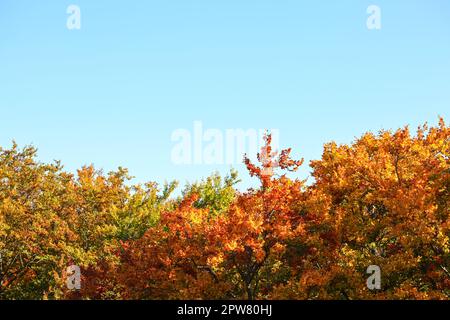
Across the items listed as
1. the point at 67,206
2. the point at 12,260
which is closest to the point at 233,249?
the point at 67,206

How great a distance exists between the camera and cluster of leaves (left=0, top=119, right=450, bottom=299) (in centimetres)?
1972

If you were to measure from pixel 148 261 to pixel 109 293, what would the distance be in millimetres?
5242

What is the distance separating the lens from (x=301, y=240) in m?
21.8

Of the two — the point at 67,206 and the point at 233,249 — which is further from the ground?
the point at 67,206

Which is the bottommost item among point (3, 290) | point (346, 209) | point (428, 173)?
point (3, 290)

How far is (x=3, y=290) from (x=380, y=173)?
85.6 ft

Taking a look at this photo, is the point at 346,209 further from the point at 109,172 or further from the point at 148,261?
the point at 109,172

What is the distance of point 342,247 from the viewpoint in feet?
71.3

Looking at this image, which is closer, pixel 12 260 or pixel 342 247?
pixel 342 247

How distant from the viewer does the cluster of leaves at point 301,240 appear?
1972 centimetres
